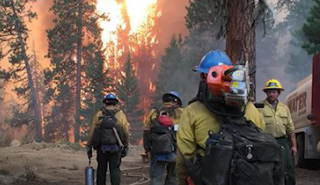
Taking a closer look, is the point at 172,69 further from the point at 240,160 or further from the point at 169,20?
the point at 240,160

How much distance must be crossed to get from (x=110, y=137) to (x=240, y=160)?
4.35 metres

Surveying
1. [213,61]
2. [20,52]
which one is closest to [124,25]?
[20,52]

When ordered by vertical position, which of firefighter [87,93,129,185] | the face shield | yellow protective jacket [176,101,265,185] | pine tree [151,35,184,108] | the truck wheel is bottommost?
the truck wheel

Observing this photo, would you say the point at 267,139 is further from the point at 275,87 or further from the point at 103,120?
the point at 103,120

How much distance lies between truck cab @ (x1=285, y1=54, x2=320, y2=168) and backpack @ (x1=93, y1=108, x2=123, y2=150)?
210 inches

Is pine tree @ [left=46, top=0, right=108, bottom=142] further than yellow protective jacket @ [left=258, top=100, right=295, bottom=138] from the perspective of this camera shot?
Yes

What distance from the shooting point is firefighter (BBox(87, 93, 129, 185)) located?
6902 mm

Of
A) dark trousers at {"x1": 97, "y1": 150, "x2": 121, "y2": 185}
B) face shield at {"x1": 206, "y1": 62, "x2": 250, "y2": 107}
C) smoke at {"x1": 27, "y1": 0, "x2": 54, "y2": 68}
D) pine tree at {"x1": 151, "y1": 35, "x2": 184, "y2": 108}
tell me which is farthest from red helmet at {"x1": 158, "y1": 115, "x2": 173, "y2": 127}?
pine tree at {"x1": 151, "y1": 35, "x2": 184, "y2": 108}

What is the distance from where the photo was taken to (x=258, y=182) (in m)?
2.66

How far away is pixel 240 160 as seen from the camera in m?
2.69

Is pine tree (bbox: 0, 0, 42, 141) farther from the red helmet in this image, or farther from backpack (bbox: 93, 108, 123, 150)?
the red helmet

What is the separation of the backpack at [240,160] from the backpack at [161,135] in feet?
12.8

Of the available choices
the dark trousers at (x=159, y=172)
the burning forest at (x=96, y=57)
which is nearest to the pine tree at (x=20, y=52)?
the burning forest at (x=96, y=57)

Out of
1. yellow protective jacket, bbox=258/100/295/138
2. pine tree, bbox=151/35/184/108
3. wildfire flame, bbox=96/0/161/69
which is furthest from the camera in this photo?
pine tree, bbox=151/35/184/108
